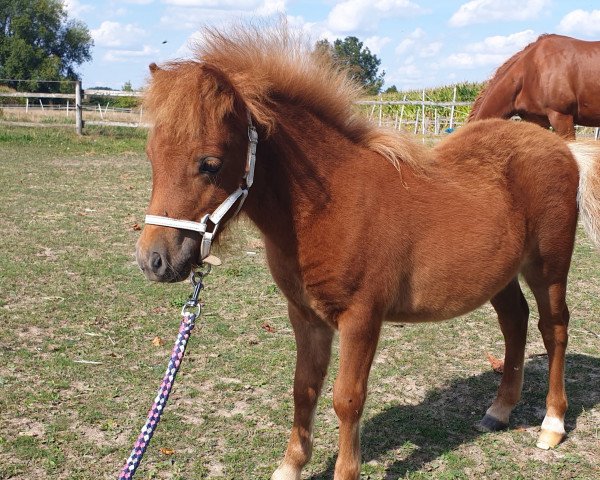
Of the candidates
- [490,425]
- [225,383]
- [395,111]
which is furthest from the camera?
[395,111]

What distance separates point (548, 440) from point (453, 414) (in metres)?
0.61

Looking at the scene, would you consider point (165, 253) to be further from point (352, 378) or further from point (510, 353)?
point (510, 353)

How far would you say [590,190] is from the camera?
373cm

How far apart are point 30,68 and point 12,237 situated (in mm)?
56230

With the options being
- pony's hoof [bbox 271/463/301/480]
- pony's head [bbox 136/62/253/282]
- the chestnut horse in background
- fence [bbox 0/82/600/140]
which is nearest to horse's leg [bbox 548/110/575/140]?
the chestnut horse in background

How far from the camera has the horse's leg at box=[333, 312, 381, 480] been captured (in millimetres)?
2947

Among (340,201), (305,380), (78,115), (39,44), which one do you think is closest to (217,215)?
(340,201)

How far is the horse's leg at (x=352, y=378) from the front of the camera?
2947mm

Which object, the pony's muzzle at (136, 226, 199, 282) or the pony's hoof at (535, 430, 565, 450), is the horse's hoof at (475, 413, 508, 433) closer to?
the pony's hoof at (535, 430, 565, 450)

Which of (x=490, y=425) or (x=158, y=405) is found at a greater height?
(x=158, y=405)

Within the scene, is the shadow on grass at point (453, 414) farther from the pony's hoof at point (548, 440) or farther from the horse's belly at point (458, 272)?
the horse's belly at point (458, 272)

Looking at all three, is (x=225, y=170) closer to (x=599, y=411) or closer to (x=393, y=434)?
(x=393, y=434)

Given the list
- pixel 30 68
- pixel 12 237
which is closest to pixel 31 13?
pixel 30 68

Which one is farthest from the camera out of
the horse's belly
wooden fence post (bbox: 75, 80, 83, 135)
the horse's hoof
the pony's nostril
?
wooden fence post (bbox: 75, 80, 83, 135)
